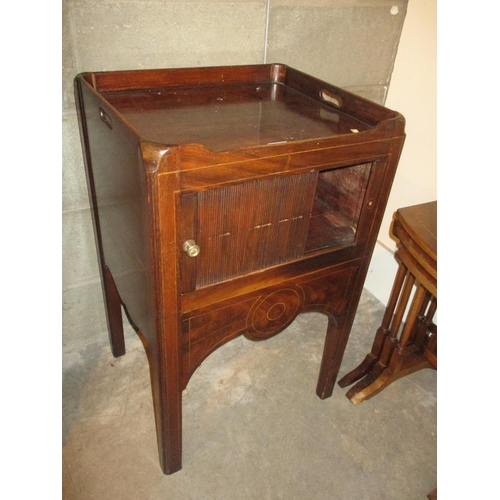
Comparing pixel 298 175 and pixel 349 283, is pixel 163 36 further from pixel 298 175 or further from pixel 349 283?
pixel 349 283

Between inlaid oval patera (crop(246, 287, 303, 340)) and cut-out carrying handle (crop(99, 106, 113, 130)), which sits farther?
inlaid oval patera (crop(246, 287, 303, 340))

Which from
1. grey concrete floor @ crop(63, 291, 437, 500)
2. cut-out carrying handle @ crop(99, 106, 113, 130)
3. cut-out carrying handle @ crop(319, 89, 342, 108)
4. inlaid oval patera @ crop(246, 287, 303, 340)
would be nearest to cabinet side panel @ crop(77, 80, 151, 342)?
cut-out carrying handle @ crop(99, 106, 113, 130)

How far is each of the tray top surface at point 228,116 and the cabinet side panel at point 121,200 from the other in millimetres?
54

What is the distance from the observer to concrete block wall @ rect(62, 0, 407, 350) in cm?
106

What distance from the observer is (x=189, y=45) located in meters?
1.16

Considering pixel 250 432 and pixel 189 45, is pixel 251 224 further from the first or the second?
pixel 250 432

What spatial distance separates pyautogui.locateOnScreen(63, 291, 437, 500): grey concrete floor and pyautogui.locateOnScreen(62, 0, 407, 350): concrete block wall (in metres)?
0.24

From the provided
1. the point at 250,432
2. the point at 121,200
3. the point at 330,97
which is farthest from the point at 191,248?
the point at 250,432

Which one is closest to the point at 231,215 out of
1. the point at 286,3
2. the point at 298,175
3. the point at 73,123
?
the point at 298,175

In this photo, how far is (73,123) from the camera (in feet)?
3.71

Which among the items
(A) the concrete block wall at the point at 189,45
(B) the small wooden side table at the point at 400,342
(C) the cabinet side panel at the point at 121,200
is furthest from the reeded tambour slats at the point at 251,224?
(A) the concrete block wall at the point at 189,45

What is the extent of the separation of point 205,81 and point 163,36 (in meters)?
0.14

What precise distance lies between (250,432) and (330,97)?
93 centimetres

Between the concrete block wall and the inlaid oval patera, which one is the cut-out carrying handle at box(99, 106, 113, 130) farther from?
the inlaid oval patera
